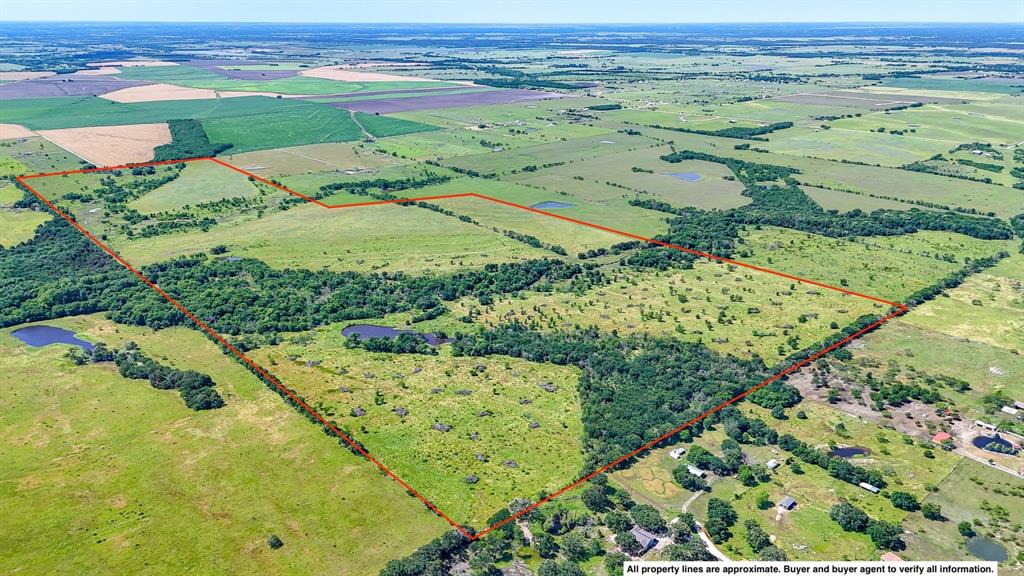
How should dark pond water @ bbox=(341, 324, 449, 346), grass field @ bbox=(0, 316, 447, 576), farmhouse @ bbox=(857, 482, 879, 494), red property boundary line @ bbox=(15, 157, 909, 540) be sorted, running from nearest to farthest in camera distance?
grass field @ bbox=(0, 316, 447, 576) → farmhouse @ bbox=(857, 482, 879, 494) → red property boundary line @ bbox=(15, 157, 909, 540) → dark pond water @ bbox=(341, 324, 449, 346)

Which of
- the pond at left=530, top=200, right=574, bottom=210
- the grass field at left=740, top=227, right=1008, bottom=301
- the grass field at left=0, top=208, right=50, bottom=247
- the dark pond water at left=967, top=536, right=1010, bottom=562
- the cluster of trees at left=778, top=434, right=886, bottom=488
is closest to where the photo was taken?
the dark pond water at left=967, top=536, right=1010, bottom=562

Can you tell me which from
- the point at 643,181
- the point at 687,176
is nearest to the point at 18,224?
the point at 643,181

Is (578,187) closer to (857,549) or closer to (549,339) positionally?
(549,339)

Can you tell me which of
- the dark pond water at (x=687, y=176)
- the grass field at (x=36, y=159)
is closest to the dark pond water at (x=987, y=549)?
the dark pond water at (x=687, y=176)

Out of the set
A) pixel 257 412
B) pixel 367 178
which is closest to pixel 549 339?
pixel 257 412

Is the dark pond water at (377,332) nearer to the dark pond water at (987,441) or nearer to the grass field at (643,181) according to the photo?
the dark pond water at (987,441)

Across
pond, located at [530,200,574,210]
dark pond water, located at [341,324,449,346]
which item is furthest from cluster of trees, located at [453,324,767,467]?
pond, located at [530,200,574,210]

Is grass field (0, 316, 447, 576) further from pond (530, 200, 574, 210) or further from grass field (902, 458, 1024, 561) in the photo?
pond (530, 200, 574, 210)
